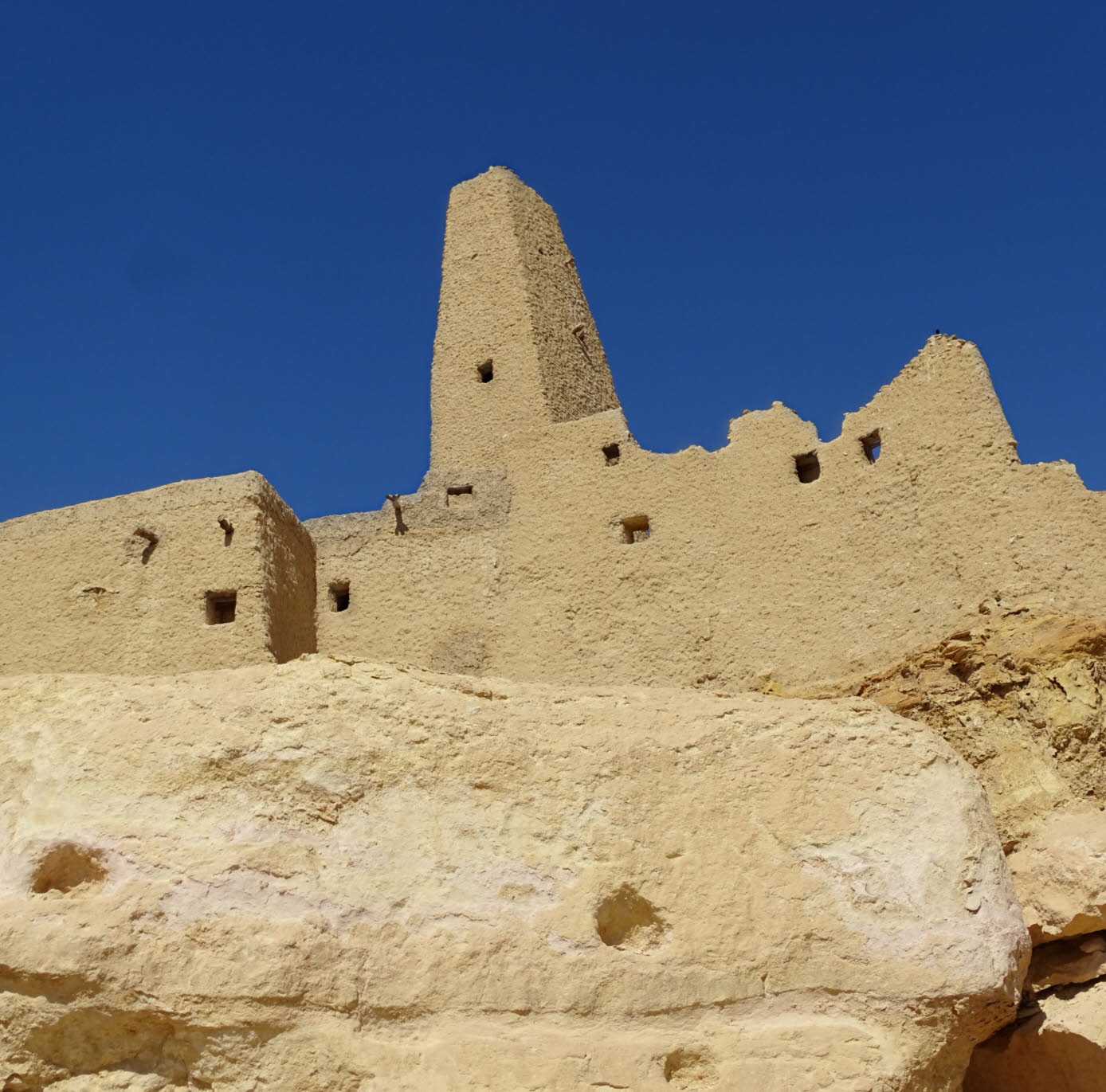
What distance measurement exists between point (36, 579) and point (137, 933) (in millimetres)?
10746

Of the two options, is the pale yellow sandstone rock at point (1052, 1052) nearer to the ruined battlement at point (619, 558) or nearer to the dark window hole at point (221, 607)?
the ruined battlement at point (619, 558)

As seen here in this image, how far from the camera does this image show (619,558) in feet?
48.9

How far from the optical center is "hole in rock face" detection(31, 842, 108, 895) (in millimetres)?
4906

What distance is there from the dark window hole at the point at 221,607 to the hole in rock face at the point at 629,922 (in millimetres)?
9642

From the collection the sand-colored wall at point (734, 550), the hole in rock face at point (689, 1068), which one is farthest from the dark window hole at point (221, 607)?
the hole in rock face at point (689, 1068)

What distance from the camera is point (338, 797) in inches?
204

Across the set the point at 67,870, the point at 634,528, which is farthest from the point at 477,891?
the point at 634,528

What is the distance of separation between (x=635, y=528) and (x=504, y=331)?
6319 mm

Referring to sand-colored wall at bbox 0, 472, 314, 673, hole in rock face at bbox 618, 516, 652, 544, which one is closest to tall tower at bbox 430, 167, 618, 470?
hole in rock face at bbox 618, 516, 652, 544

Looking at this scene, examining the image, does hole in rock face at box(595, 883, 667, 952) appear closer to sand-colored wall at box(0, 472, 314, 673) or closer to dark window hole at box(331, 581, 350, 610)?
sand-colored wall at box(0, 472, 314, 673)

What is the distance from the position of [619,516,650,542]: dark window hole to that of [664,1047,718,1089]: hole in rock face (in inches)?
413

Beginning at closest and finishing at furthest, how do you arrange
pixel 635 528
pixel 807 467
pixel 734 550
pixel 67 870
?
pixel 67 870
pixel 734 550
pixel 807 467
pixel 635 528

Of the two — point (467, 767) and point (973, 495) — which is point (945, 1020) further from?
point (973, 495)

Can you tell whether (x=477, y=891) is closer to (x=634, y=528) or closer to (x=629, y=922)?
(x=629, y=922)
